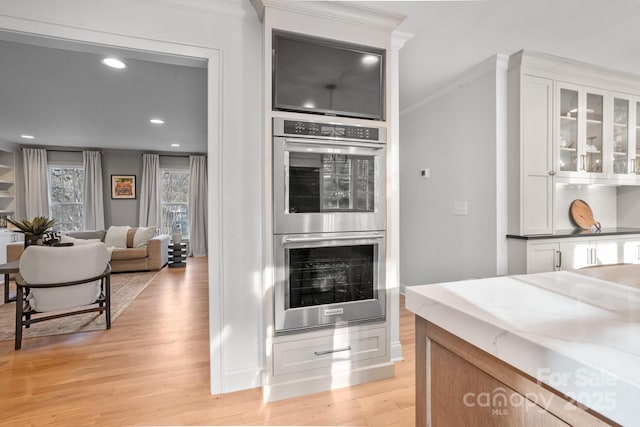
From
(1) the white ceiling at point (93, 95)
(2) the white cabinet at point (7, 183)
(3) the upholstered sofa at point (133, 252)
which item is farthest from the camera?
(2) the white cabinet at point (7, 183)

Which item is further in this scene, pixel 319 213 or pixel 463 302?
pixel 319 213

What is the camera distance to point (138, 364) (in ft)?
7.61

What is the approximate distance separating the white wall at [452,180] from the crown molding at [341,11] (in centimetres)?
132

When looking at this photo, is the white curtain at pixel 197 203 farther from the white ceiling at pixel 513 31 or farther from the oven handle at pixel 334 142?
the oven handle at pixel 334 142

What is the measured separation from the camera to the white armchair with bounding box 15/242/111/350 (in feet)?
8.58

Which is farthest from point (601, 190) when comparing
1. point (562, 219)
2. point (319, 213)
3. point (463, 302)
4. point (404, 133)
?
point (463, 302)

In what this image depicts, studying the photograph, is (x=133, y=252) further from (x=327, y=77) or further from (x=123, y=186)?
A: (x=327, y=77)

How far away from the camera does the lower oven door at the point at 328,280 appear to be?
1835 mm

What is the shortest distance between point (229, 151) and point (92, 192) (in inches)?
263

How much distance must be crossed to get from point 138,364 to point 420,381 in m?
2.39

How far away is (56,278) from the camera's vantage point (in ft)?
8.88

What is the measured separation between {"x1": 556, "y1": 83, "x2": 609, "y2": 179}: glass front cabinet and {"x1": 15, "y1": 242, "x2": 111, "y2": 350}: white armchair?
451 centimetres

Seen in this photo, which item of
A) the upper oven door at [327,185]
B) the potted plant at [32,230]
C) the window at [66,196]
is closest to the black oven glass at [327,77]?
the upper oven door at [327,185]

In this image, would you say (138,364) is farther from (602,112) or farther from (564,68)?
(602,112)
